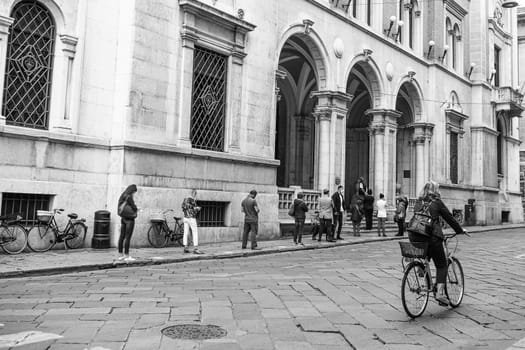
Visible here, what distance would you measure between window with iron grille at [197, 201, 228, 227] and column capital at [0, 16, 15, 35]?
6696 millimetres

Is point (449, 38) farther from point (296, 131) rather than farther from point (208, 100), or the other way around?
point (208, 100)

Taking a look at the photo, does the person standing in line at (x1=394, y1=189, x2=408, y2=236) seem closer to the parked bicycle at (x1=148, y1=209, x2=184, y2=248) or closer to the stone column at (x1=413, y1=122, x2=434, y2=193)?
the stone column at (x1=413, y1=122, x2=434, y2=193)

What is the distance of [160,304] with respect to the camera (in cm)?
701

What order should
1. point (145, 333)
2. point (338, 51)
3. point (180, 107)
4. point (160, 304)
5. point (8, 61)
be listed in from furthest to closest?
point (338, 51) → point (180, 107) → point (8, 61) → point (160, 304) → point (145, 333)

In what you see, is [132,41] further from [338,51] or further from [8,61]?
[338,51]

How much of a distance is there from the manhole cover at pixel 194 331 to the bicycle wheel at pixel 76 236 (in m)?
7.81

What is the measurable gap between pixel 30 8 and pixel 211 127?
19.6ft

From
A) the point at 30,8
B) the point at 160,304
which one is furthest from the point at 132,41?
the point at 160,304

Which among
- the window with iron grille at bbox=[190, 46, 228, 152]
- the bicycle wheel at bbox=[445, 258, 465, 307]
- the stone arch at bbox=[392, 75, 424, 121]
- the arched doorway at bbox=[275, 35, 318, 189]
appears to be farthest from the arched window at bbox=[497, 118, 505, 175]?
the bicycle wheel at bbox=[445, 258, 465, 307]

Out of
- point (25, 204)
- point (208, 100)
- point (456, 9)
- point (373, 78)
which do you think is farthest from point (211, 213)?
point (456, 9)

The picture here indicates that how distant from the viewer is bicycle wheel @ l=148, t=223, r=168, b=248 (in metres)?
14.1

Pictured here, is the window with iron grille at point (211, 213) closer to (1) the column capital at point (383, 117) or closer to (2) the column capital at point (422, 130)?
(1) the column capital at point (383, 117)

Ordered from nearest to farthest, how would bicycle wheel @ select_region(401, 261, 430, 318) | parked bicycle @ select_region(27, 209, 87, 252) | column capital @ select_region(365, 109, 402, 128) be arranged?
bicycle wheel @ select_region(401, 261, 430, 318), parked bicycle @ select_region(27, 209, 87, 252), column capital @ select_region(365, 109, 402, 128)

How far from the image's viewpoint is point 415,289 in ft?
21.7
